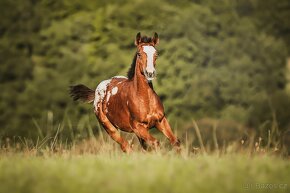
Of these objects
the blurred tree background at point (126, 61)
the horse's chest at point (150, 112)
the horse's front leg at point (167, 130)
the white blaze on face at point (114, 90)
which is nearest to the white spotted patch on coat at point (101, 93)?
the white blaze on face at point (114, 90)

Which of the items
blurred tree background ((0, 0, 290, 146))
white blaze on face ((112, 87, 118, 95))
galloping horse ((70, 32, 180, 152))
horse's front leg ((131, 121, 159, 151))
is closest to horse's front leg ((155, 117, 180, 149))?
galloping horse ((70, 32, 180, 152))

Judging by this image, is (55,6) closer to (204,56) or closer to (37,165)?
(204,56)

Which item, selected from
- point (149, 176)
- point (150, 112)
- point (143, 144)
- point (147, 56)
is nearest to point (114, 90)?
point (143, 144)

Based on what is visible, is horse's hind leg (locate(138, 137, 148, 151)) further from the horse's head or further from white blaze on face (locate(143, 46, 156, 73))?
white blaze on face (locate(143, 46, 156, 73))

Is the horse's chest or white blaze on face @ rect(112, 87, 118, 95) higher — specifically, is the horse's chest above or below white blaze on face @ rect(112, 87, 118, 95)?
below

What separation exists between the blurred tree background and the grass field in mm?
11065

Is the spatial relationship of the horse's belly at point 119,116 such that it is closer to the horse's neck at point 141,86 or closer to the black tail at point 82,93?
the horse's neck at point 141,86

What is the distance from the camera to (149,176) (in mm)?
5957

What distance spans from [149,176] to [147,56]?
2.88 metres

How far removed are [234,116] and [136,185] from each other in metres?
13.8

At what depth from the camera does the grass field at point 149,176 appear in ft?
18.8

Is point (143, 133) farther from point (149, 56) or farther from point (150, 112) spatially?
point (149, 56)

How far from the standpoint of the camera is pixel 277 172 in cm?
656

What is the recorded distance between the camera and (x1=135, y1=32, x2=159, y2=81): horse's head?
27.5ft
